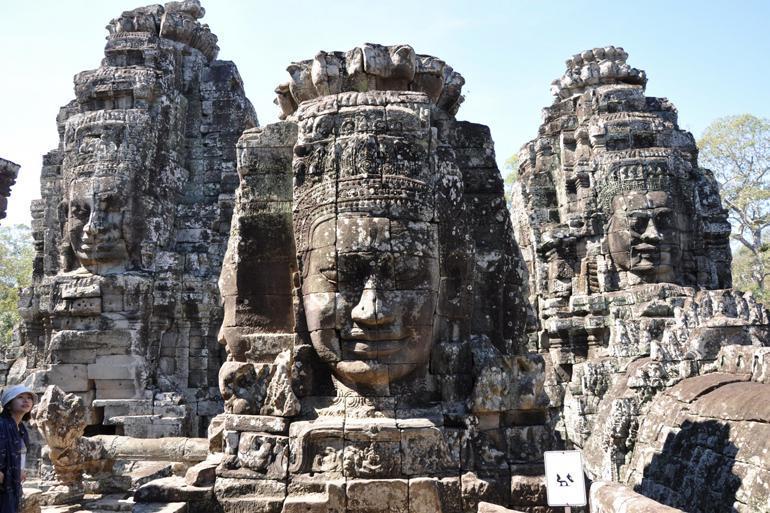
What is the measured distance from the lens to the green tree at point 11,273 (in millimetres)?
30422

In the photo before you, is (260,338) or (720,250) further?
(720,250)

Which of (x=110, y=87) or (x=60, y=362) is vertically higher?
(x=110, y=87)

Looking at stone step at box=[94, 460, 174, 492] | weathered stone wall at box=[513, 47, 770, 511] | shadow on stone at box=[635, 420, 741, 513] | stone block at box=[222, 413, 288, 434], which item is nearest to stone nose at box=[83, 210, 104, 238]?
stone step at box=[94, 460, 174, 492]

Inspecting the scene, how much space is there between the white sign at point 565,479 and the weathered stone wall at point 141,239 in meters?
7.80

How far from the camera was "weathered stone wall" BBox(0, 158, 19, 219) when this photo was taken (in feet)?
26.4

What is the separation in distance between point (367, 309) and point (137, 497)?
257cm

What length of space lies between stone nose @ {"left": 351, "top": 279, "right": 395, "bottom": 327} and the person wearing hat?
8.09 feet

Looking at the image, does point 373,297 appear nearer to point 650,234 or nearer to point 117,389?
point 117,389

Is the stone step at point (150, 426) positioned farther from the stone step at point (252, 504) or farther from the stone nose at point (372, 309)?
the stone nose at point (372, 309)

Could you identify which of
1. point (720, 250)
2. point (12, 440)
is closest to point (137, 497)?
point (12, 440)

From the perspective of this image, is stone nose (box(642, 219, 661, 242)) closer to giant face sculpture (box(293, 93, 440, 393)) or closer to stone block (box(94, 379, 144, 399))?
giant face sculpture (box(293, 93, 440, 393))

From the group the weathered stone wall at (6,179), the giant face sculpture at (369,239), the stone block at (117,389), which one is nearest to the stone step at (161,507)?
the giant face sculpture at (369,239)

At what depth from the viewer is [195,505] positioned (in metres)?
5.63

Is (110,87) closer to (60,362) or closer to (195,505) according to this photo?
(60,362)
